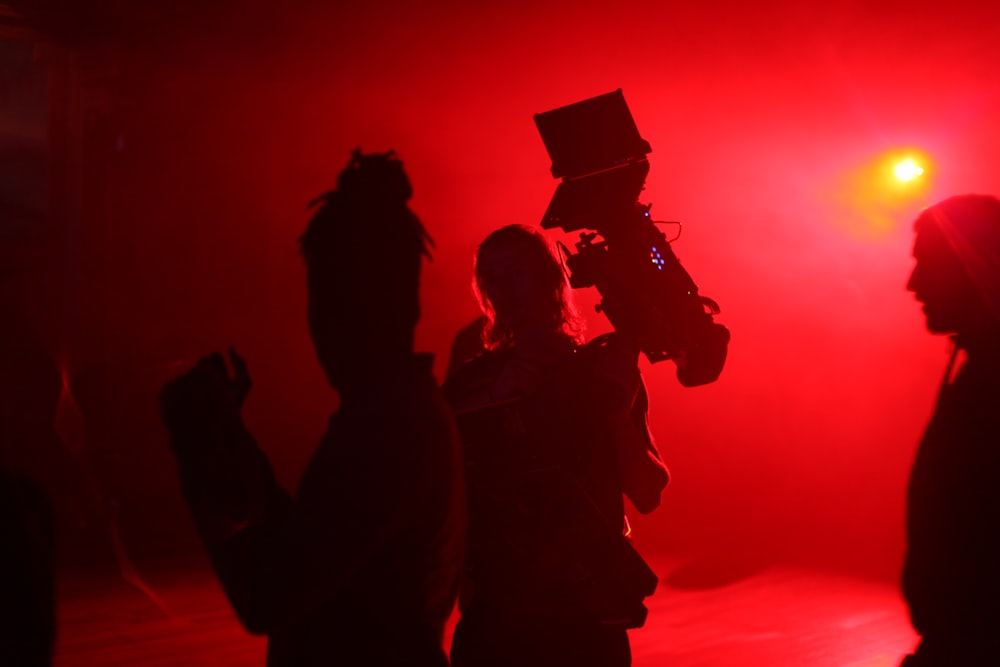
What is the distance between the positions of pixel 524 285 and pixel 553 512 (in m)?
0.45

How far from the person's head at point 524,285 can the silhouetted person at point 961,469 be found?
0.61m

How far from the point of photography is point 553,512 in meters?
1.39

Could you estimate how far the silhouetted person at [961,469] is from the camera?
121cm

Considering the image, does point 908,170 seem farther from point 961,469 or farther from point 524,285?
point 961,469

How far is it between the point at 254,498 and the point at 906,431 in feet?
22.8

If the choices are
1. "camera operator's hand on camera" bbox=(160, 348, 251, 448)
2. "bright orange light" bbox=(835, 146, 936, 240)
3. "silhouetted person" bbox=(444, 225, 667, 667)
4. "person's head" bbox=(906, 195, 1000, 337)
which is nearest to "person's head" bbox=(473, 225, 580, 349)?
"silhouetted person" bbox=(444, 225, 667, 667)

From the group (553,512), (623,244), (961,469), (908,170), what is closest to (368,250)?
(553,512)

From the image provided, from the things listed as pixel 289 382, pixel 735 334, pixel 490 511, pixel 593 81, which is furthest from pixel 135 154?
pixel 490 511

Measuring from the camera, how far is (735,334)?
6762mm

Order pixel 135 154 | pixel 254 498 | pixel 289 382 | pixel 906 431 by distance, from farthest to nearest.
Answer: pixel 906 431 → pixel 289 382 → pixel 135 154 → pixel 254 498

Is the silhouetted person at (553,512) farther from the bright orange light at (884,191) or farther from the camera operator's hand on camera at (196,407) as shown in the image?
the bright orange light at (884,191)

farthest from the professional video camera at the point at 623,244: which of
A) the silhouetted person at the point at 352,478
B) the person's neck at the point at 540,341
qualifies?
the silhouetted person at the point at 352,478

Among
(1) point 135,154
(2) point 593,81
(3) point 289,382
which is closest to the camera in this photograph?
(2) point 593,81

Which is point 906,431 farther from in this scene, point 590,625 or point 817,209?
point 590,625
